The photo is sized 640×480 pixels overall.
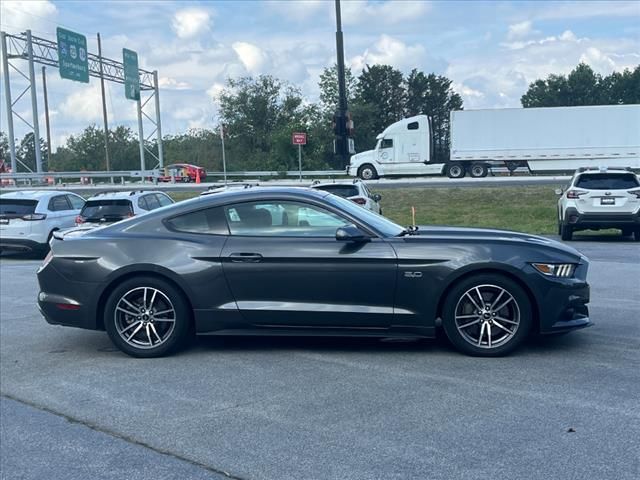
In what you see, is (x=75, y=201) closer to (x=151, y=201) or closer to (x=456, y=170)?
(x=151, y=201)

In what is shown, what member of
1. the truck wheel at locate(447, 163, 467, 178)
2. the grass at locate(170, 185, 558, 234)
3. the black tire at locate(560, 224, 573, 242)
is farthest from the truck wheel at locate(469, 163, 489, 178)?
the black tire at locate(560, 224, 573, 242)

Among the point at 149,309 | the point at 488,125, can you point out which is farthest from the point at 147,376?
the point at 488,125

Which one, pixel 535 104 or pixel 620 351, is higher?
pixel 535 104

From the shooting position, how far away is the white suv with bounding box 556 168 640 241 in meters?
15.3

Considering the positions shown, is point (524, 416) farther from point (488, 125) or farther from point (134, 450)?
point (488, 125)

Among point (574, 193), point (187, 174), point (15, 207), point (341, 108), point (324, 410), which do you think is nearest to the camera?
point (324, 410)

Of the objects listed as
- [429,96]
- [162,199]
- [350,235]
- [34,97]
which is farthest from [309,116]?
[350,235]

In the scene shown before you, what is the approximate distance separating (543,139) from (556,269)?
32.3m

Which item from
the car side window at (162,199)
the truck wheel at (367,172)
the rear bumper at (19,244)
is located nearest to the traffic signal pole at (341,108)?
the car side window at (162,199)

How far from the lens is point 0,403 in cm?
541

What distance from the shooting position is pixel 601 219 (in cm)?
1537

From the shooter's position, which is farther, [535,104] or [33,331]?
[535,104]

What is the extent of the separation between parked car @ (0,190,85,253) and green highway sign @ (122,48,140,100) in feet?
83.2

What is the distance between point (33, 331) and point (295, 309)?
11.1 ft
